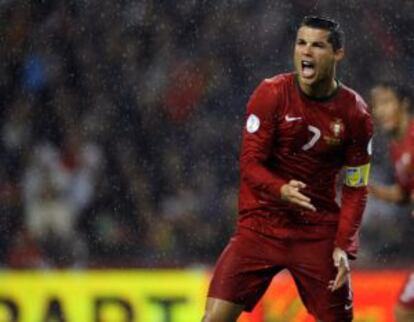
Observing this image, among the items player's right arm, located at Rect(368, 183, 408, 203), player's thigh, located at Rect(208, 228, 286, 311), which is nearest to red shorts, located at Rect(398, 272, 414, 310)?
player's right arm, located at Rect(368, 183, 408, 203)

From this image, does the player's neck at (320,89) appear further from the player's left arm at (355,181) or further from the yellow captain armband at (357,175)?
the yellow captain armband at (357,175)

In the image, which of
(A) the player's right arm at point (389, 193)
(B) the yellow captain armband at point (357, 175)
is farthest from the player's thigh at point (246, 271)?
(A) the player's right arm at point (389, 193)

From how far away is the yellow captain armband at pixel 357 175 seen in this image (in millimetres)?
4801

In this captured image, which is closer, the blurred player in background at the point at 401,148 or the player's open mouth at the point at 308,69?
the player's open mouth at the point at 308,69

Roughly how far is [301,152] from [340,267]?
413 millimetres

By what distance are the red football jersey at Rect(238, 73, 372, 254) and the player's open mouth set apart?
0.20 ft

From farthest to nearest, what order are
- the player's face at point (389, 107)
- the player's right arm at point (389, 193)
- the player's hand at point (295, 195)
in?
the player's face at point (389, 107) → the player's right arm at point (389, 193) → the player's hand at point (295, 195)

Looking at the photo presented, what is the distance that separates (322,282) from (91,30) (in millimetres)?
3419

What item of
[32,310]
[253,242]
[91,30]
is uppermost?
[91,30]

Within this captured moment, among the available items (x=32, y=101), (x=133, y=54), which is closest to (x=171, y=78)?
(x=133, y=54)

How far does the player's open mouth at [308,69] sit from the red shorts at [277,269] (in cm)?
58

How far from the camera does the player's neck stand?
15.5 feet

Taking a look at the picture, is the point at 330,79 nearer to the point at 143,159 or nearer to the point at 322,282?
the point at 322,282

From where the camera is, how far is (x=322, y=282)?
15.7 feet
